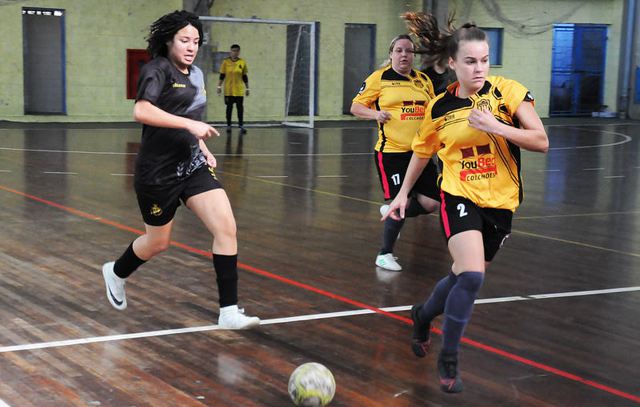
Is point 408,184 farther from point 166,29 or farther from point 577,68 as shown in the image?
point 577,68

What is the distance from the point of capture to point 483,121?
4965 millimetres

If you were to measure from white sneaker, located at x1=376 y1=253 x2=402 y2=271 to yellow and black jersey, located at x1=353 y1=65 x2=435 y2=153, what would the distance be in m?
0.89

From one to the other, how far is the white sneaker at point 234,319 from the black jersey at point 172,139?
2.77 feet

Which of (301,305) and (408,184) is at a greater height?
(408,184)

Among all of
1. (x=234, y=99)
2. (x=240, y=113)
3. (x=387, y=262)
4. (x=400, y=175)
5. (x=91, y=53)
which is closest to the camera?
(x=387, y=262)

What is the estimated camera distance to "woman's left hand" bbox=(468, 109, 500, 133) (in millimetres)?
4961

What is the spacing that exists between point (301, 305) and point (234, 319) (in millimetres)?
910

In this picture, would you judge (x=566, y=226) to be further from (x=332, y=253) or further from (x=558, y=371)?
(x=558, y=371)

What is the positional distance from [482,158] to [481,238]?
1.42 ft

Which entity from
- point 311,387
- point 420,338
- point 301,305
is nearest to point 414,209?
point 301,305

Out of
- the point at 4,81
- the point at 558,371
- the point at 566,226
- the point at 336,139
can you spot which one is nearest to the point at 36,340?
the point at 558,371

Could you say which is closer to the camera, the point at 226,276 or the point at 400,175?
the point at 226,276

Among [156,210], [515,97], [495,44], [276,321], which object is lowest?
[276,321]

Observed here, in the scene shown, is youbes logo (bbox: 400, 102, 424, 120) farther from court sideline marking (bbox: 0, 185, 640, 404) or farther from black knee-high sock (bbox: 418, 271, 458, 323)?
black knee-high sock (bbox: 418, 271, 458, 323)
